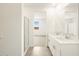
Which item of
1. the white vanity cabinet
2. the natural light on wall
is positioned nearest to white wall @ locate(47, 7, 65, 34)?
the natural light on wall

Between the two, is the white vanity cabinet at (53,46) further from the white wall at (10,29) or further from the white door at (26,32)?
the white wall at (10,29)

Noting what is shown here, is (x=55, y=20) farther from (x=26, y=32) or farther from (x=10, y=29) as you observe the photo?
(x=10, y=29)

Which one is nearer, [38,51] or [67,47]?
[67,47]

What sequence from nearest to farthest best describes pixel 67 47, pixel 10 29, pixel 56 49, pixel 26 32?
pixel 67 47, pixel 10 29, pixel 56 49, pixel 26 32

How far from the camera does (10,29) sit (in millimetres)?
2916

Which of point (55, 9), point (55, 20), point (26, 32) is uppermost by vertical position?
point (55, 9)

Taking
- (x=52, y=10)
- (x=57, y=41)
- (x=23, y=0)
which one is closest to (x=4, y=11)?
(x=23, y=0)

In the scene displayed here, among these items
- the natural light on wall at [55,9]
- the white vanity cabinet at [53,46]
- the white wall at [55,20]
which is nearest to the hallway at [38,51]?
the white vanity cabinet at [53,46]

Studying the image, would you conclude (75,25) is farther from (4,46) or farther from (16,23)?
(4,46)

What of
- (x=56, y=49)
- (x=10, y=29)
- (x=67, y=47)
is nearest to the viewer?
(x=67, y=47)

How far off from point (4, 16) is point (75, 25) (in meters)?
1.74

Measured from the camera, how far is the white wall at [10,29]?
289 cm

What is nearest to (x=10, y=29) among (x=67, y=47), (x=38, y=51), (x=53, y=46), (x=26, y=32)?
(x=26, y=32)

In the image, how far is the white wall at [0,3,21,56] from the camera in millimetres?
2891
